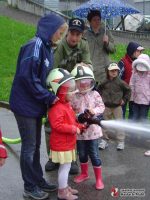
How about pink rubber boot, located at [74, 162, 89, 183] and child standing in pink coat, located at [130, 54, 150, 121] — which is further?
child standing in pink coat, located at [130, 54, 150, 121]

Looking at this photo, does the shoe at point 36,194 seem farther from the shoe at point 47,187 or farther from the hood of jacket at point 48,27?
the hood of jacket at point 48,27

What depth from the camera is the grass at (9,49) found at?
12.8 m

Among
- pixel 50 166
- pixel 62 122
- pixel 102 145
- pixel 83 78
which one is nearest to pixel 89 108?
pixel 83 78

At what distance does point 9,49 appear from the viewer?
16.9 meters

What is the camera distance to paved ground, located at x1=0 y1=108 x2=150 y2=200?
18.7ft

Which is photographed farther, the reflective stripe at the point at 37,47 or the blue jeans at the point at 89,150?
the blue jeans at the point at 89,150

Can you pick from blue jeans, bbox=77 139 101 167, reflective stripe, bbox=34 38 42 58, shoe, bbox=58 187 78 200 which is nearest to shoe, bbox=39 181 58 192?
shoe, bbox=58 187 78 200

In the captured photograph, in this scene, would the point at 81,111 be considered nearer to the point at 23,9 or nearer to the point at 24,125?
the point at 24,125

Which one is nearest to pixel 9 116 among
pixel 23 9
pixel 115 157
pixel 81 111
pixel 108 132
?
pixel 108 132

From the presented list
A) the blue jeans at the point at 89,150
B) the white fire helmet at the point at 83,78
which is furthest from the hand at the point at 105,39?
the blue jeans at the point at 89,150

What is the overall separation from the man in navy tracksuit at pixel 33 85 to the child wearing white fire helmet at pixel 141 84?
2446 mm

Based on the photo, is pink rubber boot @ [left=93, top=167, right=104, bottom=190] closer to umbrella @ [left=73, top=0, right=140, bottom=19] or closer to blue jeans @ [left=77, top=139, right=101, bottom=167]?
blue jeans @ [left=77, top=139, right=101, bottom=167]

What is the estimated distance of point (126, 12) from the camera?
8.99 m

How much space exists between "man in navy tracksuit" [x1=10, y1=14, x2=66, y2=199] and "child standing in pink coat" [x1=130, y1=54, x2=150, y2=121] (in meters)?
2.45
